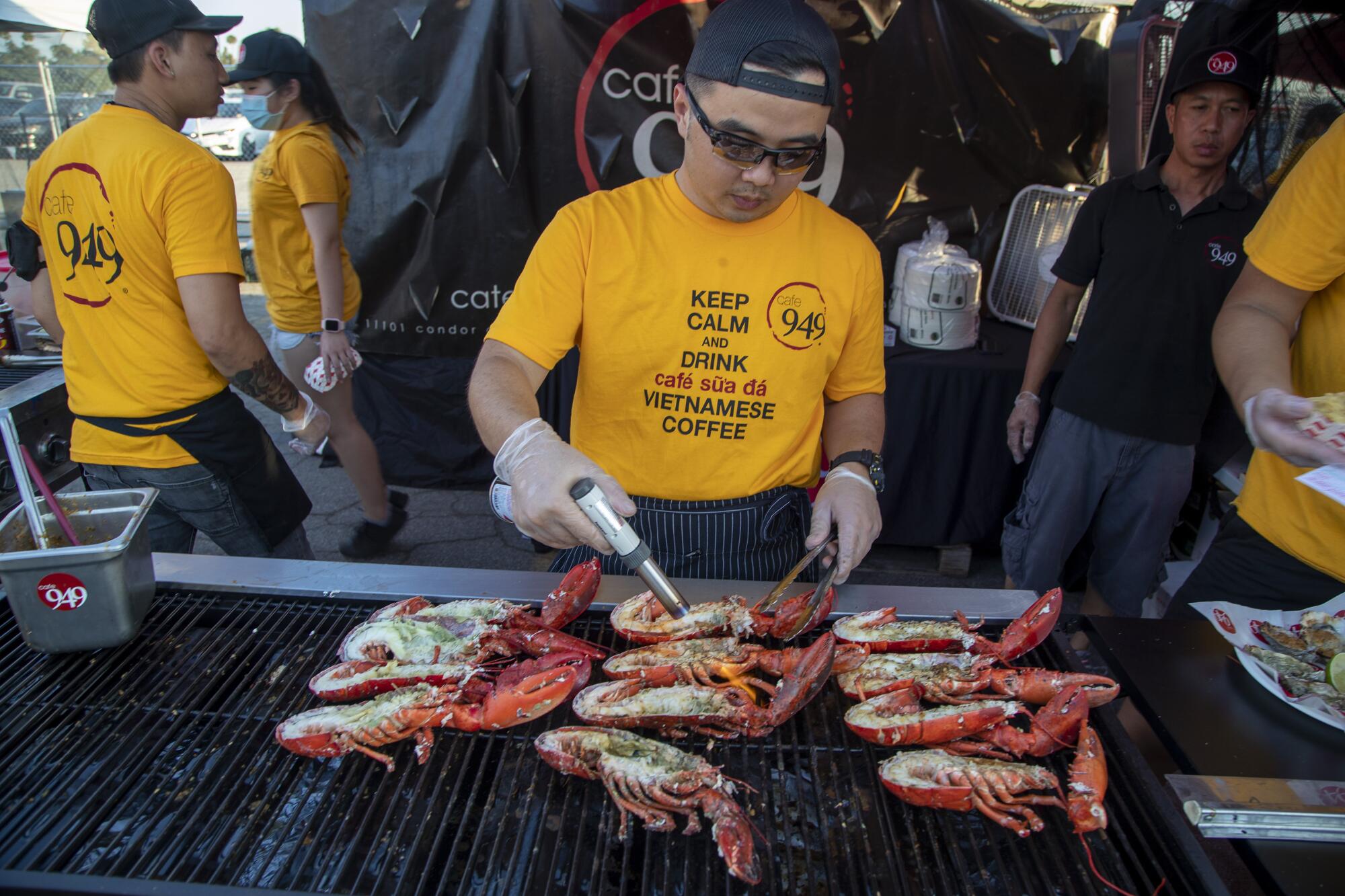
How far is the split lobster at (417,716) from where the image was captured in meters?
1.65

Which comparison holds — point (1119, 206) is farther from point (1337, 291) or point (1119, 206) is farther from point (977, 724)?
point (977, 724)

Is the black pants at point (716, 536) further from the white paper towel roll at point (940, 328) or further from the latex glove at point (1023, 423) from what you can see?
the white paper towel roll at point (940, 328)

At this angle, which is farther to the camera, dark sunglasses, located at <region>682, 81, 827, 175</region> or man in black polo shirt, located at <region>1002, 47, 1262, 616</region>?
man in black polo shirt, located at <region>1002, 47, 1262, 616</region>

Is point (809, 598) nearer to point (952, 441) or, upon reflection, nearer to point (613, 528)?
point (613, 528)

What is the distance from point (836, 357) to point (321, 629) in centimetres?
168

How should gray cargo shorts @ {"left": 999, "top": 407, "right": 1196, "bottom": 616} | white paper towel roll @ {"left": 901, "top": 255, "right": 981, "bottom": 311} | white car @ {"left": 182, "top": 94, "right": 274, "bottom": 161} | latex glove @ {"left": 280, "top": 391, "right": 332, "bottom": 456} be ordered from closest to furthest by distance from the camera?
latex glove @ {"left": 280, "top": 391, "right": 332, "bottom": 456}, gray cargo shorts @ {"left": 999, "top": 407, "right": 1196, "bottom": 616}, white paper towel roll @ {"left": 901, "top": 255, "right": 981, "bottom": 311}, white car @ {"left": 182, "top": 94, "right": 274, "bottom": 161}

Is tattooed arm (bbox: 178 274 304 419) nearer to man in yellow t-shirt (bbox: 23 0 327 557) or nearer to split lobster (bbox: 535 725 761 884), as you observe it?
man in yellow t-shirt (bbox: 23 0 327 557)

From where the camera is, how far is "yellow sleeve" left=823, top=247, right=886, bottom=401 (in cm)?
248

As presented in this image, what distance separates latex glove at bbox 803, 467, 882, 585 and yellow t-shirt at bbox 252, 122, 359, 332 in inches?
147

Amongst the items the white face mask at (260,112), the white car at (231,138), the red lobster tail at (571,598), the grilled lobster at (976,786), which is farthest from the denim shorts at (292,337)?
the white car at (231,138)

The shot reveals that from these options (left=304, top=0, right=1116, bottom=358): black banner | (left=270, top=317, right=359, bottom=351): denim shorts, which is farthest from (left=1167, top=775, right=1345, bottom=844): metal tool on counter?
(left=270, top=317, right=359, bottom=351): denim shorts

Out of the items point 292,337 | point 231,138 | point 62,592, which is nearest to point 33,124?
point 292,337

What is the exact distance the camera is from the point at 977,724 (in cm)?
176

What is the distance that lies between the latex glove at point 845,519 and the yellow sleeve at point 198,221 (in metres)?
2.38
